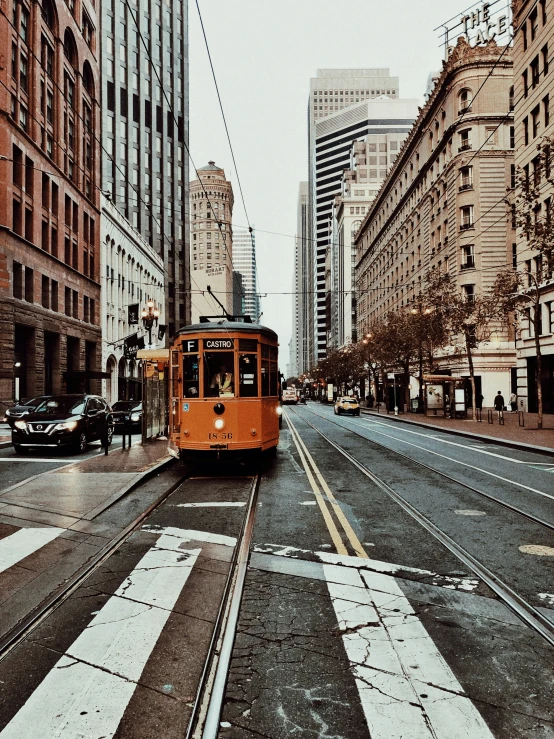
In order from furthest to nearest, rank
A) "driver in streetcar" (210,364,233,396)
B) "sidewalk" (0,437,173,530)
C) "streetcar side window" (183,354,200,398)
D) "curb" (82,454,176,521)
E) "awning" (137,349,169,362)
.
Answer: "awning" (137,349,169,362)
"streetcar side window" (183,354,200,398)
"driver in streetcar" (210,364,233,396)
"curb" (82,454,176,521)
"sidewalk" (0,437,173,530)

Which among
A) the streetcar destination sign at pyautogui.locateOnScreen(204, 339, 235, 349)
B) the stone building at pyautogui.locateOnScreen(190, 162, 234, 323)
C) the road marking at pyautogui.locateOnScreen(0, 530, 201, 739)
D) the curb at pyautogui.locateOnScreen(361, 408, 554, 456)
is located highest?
the stone building at pyautogui.locateOnScreen(190, 162, 234, 323)

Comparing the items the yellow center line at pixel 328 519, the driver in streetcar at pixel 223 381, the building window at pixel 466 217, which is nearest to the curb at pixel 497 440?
the yellow center line at pixel 328 519

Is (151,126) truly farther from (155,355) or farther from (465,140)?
(155,355)

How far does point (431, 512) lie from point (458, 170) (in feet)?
156

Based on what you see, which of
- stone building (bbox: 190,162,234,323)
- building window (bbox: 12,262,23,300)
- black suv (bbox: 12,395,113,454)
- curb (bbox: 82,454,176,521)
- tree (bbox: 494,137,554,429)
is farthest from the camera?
stone building (bbox: 190,162,234,323)

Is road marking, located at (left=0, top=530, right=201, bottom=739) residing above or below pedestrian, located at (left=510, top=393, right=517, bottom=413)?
below

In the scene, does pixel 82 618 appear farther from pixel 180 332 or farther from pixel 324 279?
pixel 324 279

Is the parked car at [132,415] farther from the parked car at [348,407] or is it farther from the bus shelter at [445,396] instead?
the parked car at [348,407]

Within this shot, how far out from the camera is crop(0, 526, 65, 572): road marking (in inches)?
263

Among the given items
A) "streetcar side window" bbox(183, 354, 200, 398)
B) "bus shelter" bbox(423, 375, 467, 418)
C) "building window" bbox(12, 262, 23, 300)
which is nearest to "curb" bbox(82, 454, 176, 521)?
"streetcar side window" bbox(183, 354, 200, 398)

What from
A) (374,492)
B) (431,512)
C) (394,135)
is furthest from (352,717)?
(394,135)

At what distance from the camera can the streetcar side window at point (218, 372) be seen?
1313cm

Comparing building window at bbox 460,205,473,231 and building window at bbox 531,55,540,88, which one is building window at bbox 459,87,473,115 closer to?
building window at bbox 460,205,473,231

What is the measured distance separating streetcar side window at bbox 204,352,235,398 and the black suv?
4605 millimetres
